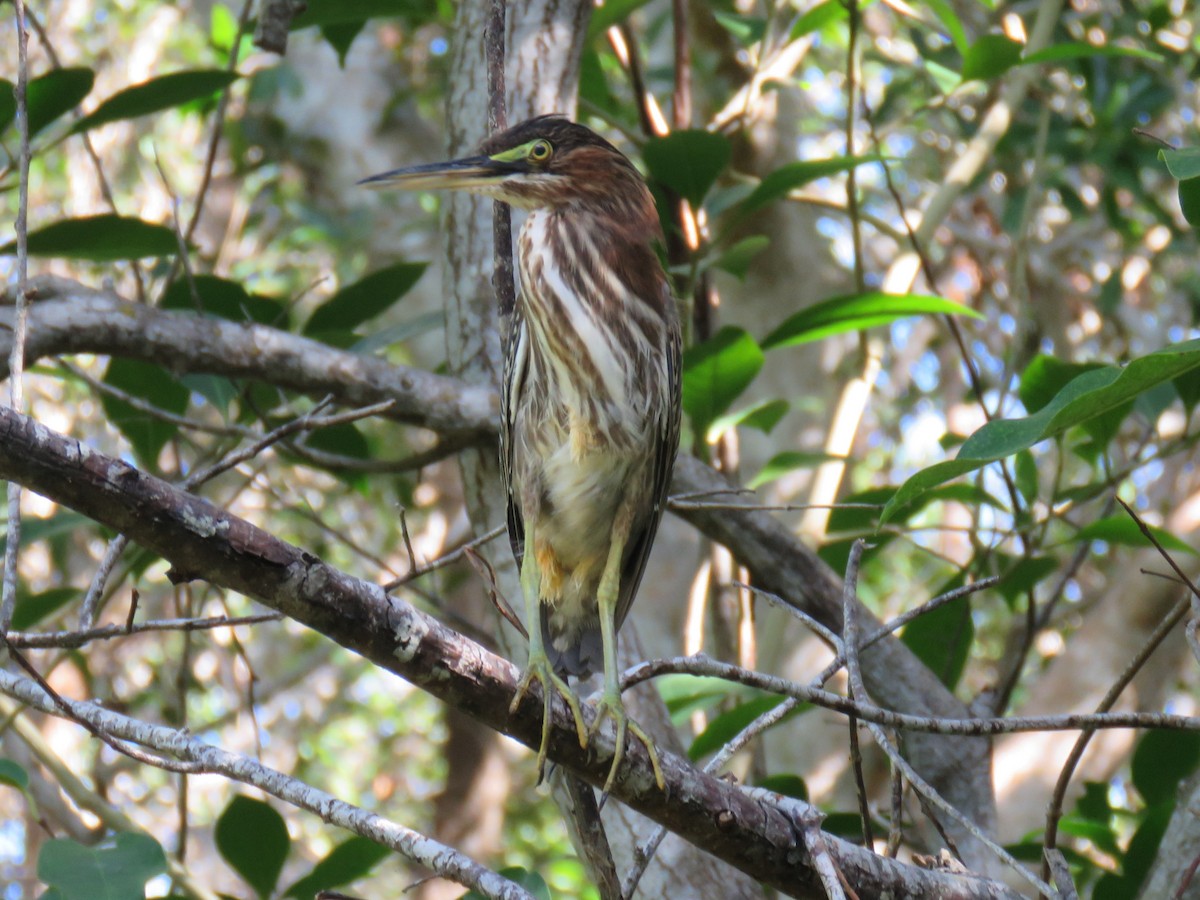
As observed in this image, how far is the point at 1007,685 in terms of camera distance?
291 cm

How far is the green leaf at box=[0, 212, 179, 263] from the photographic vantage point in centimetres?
261

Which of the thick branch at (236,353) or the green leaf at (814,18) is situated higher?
the green leaf at (814,18)

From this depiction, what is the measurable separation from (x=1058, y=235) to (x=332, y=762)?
5.98 metres

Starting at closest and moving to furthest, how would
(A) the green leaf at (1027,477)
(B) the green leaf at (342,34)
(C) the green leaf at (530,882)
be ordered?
1. (C) the green leaf at (530,882)
2. (A) the green leaf at (1027,477)
3. (B) the green leaf at (342,34)

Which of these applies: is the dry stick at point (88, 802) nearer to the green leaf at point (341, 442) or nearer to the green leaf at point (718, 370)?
the green leaf at point (341, 442)

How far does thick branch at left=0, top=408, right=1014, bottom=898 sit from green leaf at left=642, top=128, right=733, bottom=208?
149cm

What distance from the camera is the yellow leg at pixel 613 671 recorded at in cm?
164

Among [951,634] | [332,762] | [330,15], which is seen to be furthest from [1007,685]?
[332,762]

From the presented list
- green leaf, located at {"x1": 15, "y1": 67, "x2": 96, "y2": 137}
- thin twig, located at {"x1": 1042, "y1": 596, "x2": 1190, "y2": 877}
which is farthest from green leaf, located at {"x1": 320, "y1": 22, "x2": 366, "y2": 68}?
thin twig, located at {"x1": 1042, "y1": 596, "x2": 1190, "y2": 877}

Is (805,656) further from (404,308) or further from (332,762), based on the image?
(332,762)

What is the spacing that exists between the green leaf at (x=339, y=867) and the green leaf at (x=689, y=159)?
5.46 feet

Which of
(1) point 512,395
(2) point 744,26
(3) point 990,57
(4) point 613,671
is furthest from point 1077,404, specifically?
(2) point 744,26

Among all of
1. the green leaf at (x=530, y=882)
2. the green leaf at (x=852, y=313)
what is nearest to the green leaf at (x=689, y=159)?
the green leaf at (x=852, y=313)

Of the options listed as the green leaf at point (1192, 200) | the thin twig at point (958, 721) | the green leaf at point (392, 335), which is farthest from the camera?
the green leaf at point (392, 335)
